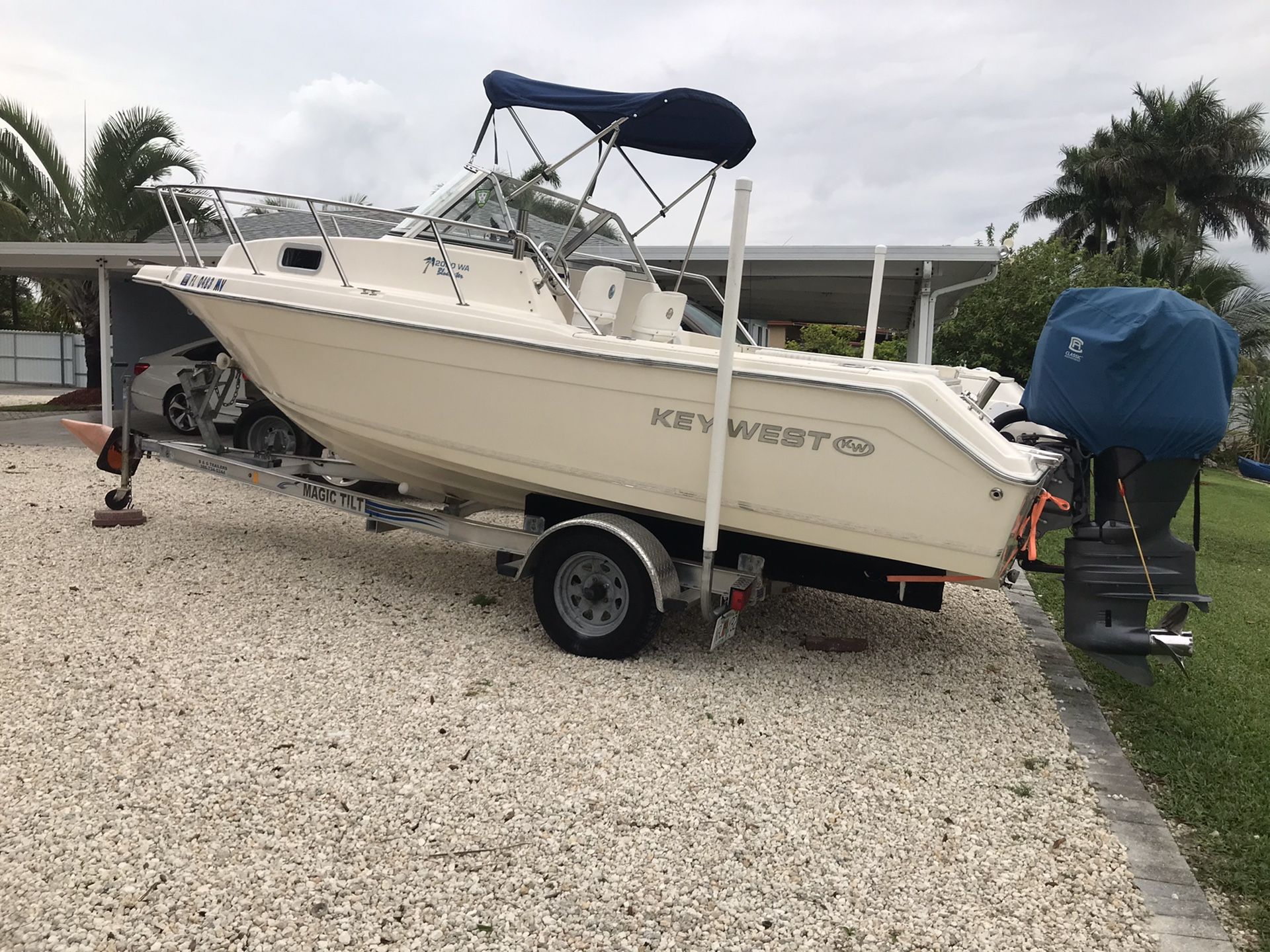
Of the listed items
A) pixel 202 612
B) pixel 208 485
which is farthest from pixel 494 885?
pixel 208 485

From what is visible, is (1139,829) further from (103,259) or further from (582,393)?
(103,259)

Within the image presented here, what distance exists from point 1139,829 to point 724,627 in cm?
189

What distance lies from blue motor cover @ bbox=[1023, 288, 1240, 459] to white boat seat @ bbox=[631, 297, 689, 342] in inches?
93.5

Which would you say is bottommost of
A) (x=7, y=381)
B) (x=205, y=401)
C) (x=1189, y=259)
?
(x=7, y=381)

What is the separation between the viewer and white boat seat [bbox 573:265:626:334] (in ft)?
17.7

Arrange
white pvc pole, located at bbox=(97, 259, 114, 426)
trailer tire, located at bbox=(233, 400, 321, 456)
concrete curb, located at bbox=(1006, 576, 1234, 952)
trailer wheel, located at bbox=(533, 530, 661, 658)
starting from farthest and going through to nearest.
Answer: white pvc pole, located at bbox=(97, 259, 114, 426)
trailer tire, located at bbox=(233, 400, 321, 456)
trailer wheel, located at bbox=(533, 530, 661, 658)
concrete curb, located at bbox=(1006, 576, 1234, 952)

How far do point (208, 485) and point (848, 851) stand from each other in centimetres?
755

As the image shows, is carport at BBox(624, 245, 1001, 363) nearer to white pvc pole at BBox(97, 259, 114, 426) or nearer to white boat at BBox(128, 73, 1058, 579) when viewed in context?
white boat at BBox(128, 73, 1058, 579)

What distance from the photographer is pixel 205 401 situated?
6289 mm

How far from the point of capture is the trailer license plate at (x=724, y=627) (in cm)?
433

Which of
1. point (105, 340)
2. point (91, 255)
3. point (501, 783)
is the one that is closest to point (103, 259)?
point (91, 255)

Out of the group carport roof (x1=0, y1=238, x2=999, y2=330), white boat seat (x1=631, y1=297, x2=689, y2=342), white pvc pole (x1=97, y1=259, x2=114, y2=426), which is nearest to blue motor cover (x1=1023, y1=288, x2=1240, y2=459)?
white boat seat (x1=631, y1=297, x2=689, y2=342)

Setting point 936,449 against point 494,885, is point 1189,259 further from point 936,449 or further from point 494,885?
point 494,885

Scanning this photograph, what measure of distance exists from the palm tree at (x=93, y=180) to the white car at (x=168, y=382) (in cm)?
446
